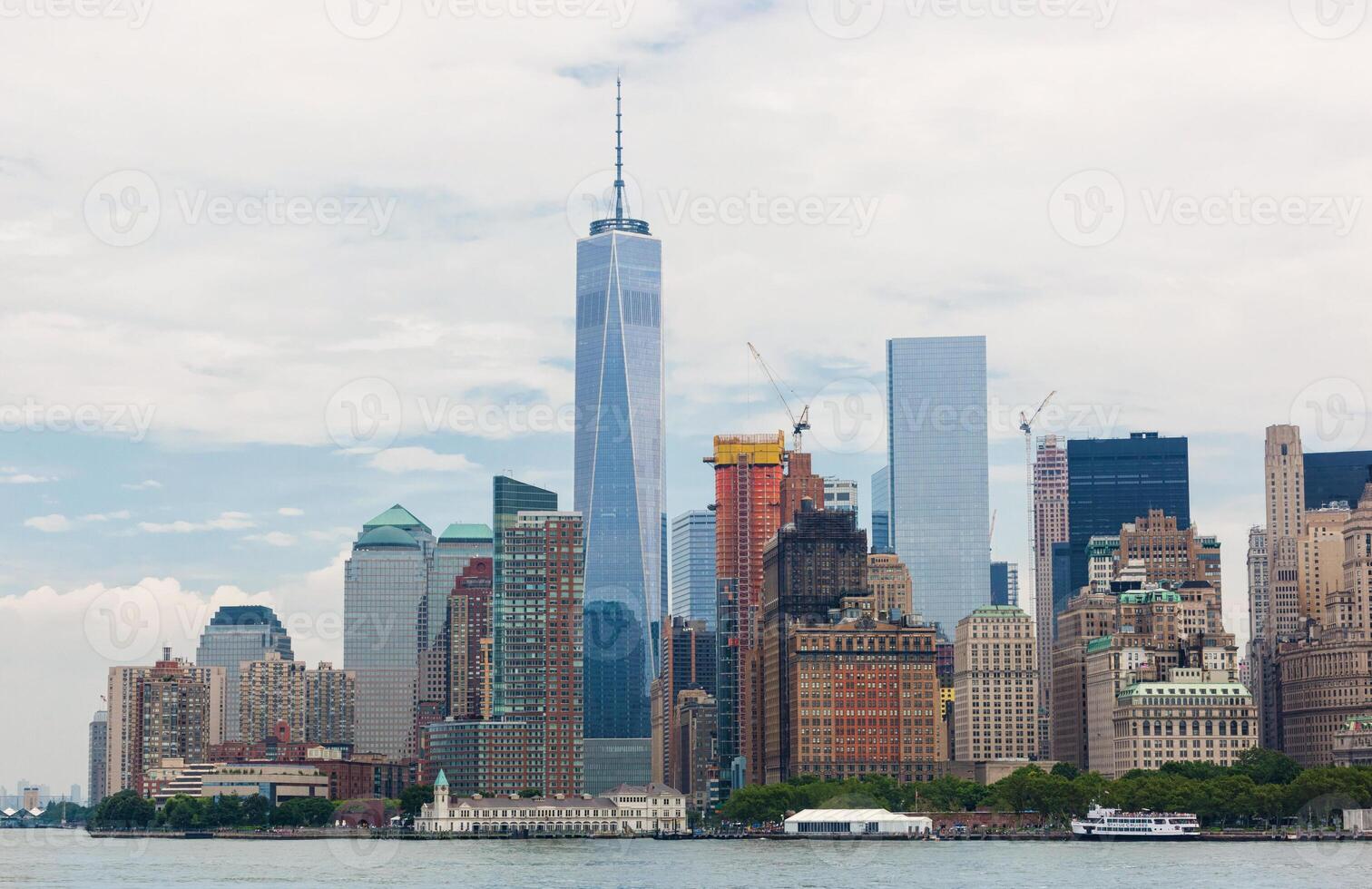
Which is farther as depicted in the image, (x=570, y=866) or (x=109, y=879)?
(x=570, y=866)

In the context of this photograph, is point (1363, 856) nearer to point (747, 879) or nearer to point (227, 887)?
point (747, 879)

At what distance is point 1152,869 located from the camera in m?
171

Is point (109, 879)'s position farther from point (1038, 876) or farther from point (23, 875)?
point (1038, 876)

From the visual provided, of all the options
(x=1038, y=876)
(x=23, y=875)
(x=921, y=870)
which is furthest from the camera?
(x=23, y=875)

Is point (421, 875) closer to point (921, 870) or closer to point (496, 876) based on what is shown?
point (496, 876)

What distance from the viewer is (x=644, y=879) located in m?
169

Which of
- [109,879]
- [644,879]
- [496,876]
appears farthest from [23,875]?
[644,879]

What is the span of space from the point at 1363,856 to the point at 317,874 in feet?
295

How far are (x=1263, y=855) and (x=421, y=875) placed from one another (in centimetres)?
7460

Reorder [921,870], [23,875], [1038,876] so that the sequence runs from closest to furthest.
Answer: [1038,876] → [921,870] → [23,875]

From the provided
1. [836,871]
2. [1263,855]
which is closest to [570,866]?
[836,871]

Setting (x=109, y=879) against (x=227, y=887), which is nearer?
(x=227, y=887)

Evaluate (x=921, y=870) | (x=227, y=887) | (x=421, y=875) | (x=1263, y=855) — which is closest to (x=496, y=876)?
(x=421, y=875)

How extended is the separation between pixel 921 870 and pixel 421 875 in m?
42.0
